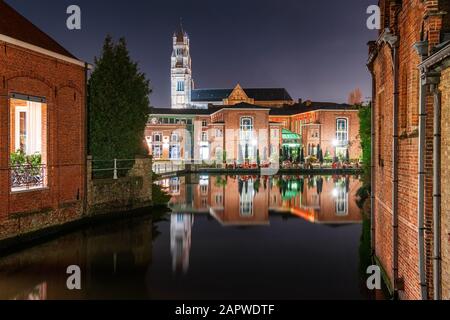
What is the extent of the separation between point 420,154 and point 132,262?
305 inches

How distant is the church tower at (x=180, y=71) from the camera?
126 metres

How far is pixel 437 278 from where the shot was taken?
20.5 ft

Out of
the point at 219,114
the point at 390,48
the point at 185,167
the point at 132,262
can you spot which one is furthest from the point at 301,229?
the point at 219,114

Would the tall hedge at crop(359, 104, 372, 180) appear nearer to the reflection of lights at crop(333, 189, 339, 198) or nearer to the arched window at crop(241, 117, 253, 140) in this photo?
the reflection of lights at crop(333, 189, 339, 198)

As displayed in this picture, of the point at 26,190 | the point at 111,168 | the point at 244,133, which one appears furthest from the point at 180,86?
the point at 26,190

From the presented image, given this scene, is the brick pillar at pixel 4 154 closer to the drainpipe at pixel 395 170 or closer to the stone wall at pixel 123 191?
the stone wall at pixel 123 191

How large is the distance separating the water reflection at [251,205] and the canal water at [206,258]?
81 millimetres

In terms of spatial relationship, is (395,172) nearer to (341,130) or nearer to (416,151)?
(416,151)

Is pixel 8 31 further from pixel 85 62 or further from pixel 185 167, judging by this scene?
pixel 185 167

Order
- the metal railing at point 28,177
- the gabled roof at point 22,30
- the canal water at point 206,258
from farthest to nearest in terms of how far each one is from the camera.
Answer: the metal railing at point 28,177, the gabled roof at point 22,30, the canal water at point 206,258

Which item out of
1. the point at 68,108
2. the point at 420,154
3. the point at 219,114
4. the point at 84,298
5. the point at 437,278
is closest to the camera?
the point at 437,278

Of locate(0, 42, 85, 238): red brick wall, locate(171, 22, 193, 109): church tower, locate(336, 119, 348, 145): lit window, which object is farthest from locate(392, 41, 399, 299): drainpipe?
locate(171, 22, 193, 109): church tower

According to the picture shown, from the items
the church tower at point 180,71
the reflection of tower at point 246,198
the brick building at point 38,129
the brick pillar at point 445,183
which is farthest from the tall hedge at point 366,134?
the church tower at point 180,71

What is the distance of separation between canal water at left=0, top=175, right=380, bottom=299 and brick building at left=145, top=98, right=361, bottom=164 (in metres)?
38.1
